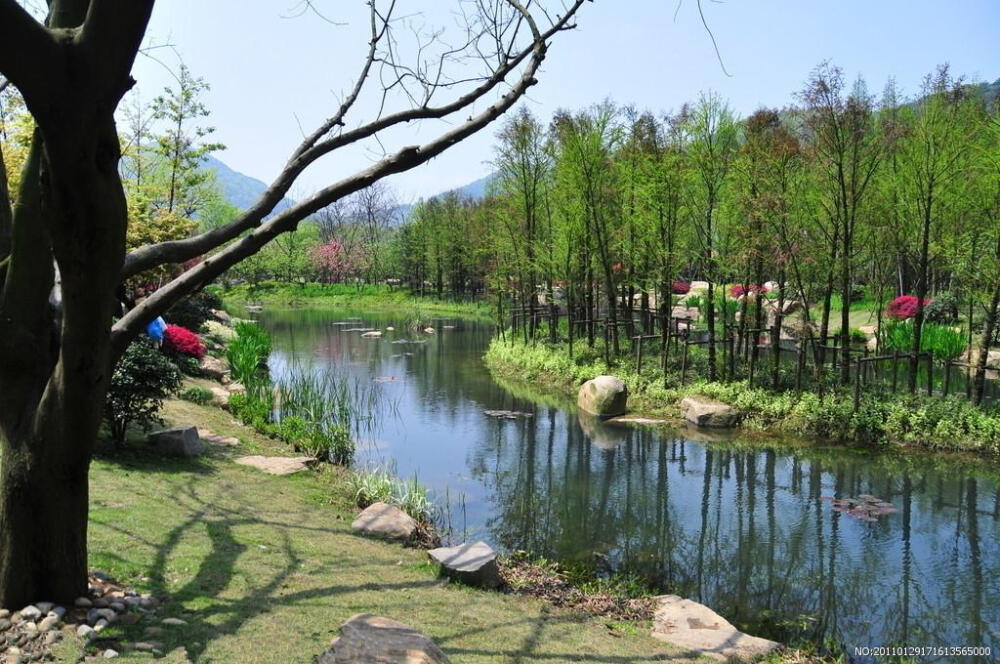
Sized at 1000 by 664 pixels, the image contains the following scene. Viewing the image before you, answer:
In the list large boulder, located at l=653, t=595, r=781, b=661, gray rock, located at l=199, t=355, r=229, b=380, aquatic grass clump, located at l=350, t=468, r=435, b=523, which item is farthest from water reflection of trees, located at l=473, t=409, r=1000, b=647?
gray rock, located at l=199, t=355, r=229, b=380

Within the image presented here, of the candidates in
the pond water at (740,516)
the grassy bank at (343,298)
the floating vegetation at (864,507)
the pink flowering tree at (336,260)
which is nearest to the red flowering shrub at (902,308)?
the pond water at (740,516)

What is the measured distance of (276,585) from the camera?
4.42 metres

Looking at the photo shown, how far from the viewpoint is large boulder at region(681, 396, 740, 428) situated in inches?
501

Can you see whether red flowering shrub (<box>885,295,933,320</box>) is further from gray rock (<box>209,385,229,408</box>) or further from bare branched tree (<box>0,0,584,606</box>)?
bare branched tree (<box>0,0,584,606</box>)

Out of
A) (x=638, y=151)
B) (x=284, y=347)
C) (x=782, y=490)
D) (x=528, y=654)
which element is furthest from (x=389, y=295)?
(x=528, y=654)

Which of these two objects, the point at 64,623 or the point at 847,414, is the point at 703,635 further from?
the point at 847,414

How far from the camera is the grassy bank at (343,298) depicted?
4312cm

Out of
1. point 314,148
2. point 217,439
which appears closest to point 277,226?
point 314,148

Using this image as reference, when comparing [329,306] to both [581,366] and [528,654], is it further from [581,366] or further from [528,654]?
[528,654]

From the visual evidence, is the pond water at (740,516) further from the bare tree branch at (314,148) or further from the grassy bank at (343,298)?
the grassy bank at (343,298)

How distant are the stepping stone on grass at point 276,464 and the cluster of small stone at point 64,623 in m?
4.30

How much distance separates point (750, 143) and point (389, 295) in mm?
38254

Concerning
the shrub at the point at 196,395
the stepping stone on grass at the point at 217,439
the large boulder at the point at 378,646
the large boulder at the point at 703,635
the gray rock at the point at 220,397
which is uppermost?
the large boulder at the point at 378,646

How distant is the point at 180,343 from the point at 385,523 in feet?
27.9
